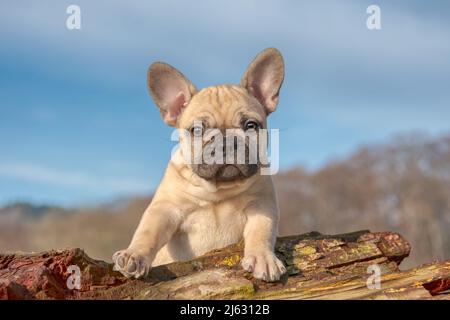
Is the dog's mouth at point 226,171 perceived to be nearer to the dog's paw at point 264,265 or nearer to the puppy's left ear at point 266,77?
the dog's paw at point 264,265

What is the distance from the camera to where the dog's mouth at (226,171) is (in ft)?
19.6

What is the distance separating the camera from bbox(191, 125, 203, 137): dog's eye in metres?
6.27

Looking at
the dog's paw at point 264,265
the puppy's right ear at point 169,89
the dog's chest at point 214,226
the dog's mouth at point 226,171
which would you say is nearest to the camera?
the dog's paw at point 264,265

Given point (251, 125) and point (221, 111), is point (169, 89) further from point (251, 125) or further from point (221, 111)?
point (251, 125)

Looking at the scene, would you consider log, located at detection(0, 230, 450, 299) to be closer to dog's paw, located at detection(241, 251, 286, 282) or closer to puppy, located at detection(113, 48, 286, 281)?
dog's paw, located at detection(241, 251, 286, 282)

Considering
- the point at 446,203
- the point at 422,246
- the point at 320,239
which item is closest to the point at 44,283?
the point at 320,239

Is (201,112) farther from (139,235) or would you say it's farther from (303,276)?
(303,276)

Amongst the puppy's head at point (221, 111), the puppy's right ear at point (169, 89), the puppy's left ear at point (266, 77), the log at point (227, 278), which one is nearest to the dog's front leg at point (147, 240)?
the log at point (227, 278)

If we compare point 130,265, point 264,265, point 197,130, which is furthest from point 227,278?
point 197,130

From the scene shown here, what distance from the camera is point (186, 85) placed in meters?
6.97

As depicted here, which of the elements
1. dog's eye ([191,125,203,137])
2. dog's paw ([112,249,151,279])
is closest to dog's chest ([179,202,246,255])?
dog's eye ([191,125,203,137])

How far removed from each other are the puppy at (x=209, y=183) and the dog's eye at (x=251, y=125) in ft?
0.04

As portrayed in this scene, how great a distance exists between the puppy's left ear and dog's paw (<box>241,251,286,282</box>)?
223 centimetres

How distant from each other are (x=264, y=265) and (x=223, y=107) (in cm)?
198
